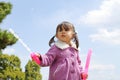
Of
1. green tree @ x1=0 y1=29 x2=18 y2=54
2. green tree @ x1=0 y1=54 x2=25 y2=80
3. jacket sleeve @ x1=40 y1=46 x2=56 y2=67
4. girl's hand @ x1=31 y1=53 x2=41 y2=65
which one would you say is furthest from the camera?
green tree @ x1=0 y1=54 x2=25 y2=80

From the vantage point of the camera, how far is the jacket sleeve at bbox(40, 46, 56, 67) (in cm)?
492

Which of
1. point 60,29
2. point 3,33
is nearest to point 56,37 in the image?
point 60,29

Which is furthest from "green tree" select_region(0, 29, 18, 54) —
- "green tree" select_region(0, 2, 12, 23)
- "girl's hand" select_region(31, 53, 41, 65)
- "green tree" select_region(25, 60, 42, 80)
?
"girl's hand" select_region(31, 53, 41, 65)

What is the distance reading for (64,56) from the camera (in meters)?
5.22

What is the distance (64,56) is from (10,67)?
18889 mm

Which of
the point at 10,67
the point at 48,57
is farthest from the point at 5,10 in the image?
the point at 48,57

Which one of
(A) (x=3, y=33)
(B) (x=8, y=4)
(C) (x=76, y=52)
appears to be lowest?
(C) (x=76, y=52)

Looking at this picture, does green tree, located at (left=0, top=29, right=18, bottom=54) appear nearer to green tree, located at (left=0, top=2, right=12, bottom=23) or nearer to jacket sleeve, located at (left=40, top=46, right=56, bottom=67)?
green tree, located at (left=0, top=2, right=12, bottom=23)

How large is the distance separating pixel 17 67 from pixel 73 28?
62.2 feet

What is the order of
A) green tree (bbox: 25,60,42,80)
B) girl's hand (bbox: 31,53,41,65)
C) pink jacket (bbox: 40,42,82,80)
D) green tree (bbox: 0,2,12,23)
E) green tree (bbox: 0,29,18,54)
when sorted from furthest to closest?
green tree (bbox: 25,60,42,80)
green tree (bbox: 0,2,12,23)
green tree (bbox: 0,29,18,54)
pink jacket (bbox: 40,42,82,80)
girl's hand (bbox: 31,53,41,65)

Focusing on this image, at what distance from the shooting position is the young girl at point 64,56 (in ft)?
16.7

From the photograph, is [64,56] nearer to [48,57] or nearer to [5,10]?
[48,57]

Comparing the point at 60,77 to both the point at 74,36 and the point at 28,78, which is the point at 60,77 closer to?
the point at 74,36

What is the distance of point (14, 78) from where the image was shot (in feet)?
76.1
